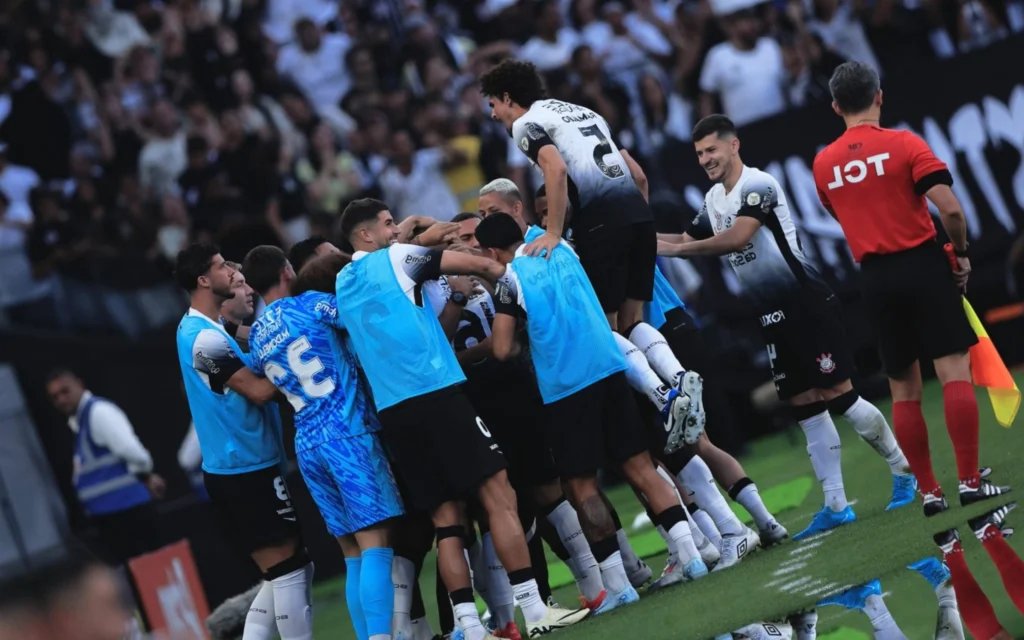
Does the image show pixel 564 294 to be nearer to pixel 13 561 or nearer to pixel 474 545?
pixel 474 545

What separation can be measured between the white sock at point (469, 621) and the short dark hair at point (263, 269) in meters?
2.09

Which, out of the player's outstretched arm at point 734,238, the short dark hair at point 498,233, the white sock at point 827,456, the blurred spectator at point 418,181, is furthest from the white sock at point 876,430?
the blurred spectator at point 418,181

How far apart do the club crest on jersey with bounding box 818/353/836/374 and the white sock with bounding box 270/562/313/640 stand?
3233 mm

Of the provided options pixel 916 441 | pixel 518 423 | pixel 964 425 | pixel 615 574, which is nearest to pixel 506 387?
pixel 518 423

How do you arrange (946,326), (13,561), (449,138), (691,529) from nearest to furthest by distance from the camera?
1. (946,326)
2. (691,529)
3. (13,561)
4. (449,138)

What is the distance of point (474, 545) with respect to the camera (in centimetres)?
880

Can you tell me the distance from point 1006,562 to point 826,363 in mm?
2462

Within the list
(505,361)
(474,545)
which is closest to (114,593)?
(474,545)

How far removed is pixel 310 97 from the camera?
55.6 ft

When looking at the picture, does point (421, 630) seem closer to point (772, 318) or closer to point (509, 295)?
point (509, 295)

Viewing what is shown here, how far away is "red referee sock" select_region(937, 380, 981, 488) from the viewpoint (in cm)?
758

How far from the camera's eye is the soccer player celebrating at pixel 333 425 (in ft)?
25.5

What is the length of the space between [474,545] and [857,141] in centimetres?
326

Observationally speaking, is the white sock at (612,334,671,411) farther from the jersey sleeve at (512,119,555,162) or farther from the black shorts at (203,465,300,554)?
the black shorts at (203,465,300,554)
